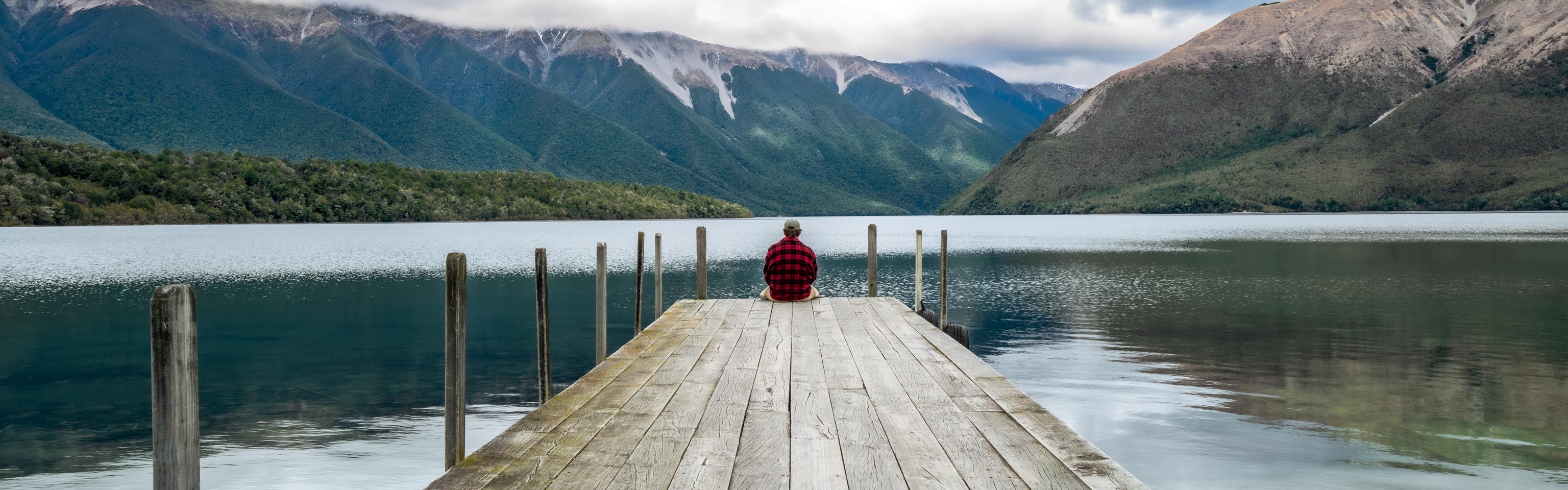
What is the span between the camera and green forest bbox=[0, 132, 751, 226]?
96.9 metres

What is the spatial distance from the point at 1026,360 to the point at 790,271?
5257 millimetres

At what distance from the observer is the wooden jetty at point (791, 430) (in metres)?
5.23

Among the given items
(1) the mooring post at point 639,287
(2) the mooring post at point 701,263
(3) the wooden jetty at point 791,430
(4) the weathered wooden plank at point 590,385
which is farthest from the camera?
(2) the mooring post at point 701,263

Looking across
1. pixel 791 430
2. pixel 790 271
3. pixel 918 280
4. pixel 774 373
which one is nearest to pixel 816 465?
pixel 791 430

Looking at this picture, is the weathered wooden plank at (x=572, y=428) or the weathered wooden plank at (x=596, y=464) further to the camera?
the weathered wooden plank at (x=572, y=428)

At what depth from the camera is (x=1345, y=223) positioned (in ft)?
381

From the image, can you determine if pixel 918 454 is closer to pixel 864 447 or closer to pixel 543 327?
pixel 864 447

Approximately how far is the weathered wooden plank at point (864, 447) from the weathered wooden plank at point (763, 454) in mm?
341

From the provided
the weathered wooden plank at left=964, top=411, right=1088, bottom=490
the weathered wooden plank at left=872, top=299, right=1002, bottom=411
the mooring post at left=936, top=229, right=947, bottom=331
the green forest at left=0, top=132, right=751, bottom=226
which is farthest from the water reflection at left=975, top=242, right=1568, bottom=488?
the green forest at left=0, top=132, right=751, bottom=226

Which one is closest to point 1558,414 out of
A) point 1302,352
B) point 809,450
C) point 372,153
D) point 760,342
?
point 1302,352

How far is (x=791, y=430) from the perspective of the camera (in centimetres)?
635

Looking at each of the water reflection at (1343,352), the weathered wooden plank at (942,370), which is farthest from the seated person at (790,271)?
the water reflection at (1343,352)

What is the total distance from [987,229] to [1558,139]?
312 ft

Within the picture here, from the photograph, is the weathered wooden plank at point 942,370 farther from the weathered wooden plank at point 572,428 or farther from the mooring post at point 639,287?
the mooring post at point 639,287
